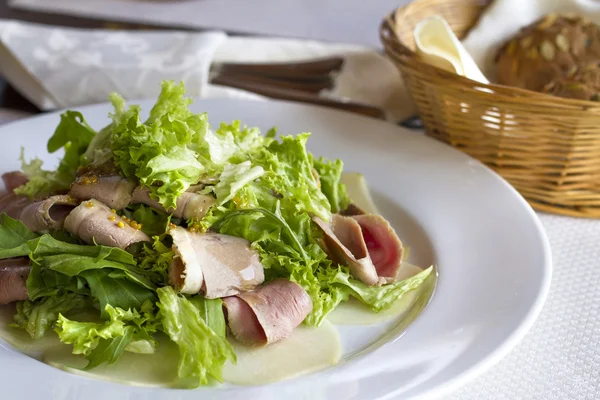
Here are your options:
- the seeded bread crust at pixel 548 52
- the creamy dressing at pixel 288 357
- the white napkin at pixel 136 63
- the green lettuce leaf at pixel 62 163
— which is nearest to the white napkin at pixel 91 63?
the white napkin at pixel 136 63

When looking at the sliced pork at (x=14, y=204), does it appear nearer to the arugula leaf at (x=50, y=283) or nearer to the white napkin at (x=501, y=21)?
the arugula leaf at (x=50, y=283)

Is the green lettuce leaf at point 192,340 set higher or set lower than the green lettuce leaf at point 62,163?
lower

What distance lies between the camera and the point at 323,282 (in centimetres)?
159

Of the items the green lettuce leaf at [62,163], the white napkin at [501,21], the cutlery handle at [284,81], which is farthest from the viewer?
the cutlery handle at [284,81]

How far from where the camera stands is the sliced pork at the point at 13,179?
1903mm

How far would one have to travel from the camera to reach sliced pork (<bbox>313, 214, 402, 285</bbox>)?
1.63 metres

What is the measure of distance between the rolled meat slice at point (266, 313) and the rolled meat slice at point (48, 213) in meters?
0.47

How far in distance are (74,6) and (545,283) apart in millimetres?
3660

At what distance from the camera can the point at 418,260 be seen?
1.78 meters

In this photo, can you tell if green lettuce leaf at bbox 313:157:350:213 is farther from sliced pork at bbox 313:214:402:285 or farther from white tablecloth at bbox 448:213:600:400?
white tablecloth at bbox 448:213:600:400

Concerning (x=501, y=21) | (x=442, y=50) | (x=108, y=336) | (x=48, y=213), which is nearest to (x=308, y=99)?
(x=442, y=50)

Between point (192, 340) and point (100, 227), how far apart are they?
0.36m

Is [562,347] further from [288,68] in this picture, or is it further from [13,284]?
[288,68]

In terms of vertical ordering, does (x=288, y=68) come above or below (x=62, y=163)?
below
